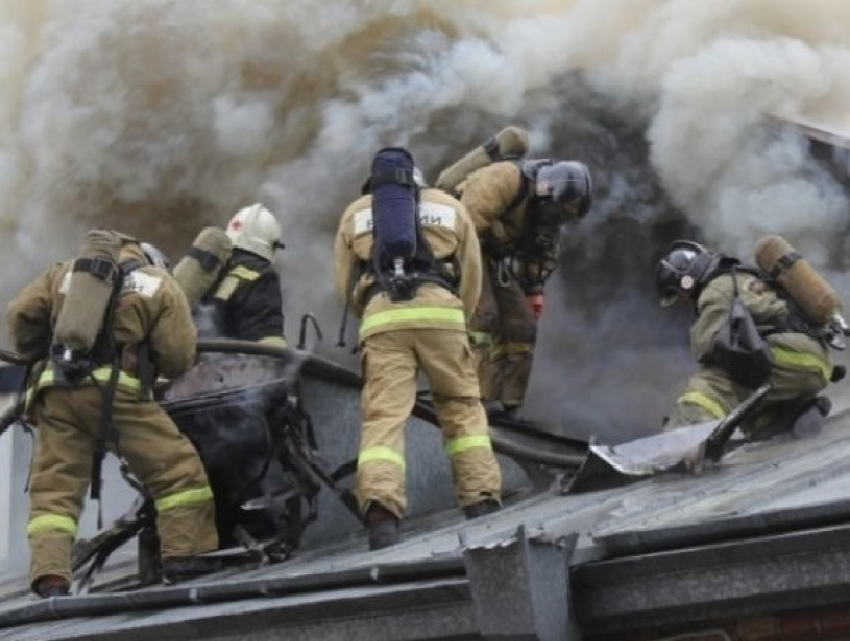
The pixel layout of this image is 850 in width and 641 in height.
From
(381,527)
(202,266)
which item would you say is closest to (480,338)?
(202,266)

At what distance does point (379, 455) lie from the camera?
5.43 m

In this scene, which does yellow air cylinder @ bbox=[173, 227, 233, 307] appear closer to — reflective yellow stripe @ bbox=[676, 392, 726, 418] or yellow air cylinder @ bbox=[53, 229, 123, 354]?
yellow air cylinder @ bbox=[53, 229, 123, 354]

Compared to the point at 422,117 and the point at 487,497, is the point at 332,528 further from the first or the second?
the point at 422,117

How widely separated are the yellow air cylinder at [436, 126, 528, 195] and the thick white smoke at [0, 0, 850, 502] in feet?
4.71

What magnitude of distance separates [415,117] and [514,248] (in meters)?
1.78

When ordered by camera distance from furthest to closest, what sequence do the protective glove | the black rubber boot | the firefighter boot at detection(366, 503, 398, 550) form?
1. the protective glove
2. the black rubber boot
3. the firefighter boot at detection(366, 503, 398, 550)

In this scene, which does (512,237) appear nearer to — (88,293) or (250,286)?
(250,286)

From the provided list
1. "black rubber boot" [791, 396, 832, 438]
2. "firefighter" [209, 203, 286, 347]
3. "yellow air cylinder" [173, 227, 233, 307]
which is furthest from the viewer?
"firefighter" [209, 203, 286, 347]

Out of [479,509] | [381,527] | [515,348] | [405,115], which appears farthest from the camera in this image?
[405,115]

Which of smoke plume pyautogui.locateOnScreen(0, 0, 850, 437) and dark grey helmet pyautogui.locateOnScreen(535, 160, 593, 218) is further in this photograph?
smoke plume pyautogui.locateOnScreen(0, 0, 850, 437)

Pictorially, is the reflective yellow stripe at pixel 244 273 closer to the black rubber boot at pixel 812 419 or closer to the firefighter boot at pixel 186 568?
the firefighter boot at pixel 186 568

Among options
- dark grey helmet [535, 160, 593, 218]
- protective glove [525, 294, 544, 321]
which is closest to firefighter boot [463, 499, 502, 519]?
dark grey helmet [535, 160, 593, 218]

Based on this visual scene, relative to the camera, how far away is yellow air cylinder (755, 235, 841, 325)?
22.4ft

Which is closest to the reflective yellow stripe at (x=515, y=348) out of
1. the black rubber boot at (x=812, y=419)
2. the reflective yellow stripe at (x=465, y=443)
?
the black rubber boot at (x=812, y=419)
